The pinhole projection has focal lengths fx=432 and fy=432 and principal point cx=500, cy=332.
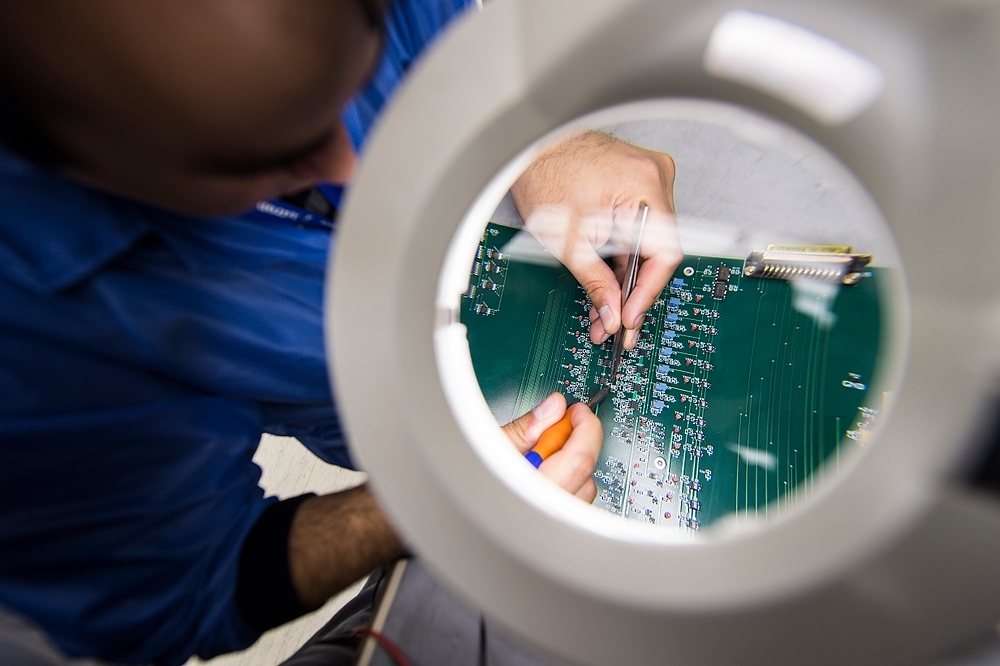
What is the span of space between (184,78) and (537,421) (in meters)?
0.45

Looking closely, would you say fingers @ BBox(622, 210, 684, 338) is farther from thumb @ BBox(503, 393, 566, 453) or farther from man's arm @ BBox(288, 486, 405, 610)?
man's arm @ BBox(288, 486, 405, 610)

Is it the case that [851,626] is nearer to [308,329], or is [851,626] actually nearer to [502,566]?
[502,566]

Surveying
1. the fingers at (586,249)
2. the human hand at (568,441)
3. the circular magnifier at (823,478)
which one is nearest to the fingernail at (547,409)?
the human hand at (568,441)

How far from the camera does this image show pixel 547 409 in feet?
1.80

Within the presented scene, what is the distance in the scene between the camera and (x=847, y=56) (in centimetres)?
21

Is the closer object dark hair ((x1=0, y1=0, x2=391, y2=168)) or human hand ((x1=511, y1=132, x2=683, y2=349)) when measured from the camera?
dark hair ((x1=0, y1=0, x2=391, y2=168))

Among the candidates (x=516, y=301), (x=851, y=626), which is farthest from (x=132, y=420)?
(x=851, y=626)

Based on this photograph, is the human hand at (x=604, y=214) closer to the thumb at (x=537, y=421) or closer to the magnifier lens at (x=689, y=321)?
the magnifier lens at (x=689, y=321)

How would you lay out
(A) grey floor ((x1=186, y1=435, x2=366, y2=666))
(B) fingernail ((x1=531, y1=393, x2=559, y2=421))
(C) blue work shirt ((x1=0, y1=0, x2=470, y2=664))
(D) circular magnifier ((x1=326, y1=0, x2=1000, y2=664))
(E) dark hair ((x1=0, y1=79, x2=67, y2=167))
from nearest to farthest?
(D) circular magnifier ((x1=326, y1=0, x2=1000, y2=664)) → (E) dark hair ((x1=0, y1=79, x2=67, y2=167)) → (C) blue work shirt ((x1=0, y1=0, x2=470, y2=664)) → (B) fingernail ((x1=531, y1=393, x2=559, y2=421)) → (A) grey floor ((x1=186, y1=435, x2=366, y2=666))

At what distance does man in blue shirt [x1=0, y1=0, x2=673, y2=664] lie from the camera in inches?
10.3

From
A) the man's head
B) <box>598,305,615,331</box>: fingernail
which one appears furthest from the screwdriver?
the man's head

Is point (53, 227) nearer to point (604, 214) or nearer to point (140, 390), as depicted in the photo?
point (140, 390)

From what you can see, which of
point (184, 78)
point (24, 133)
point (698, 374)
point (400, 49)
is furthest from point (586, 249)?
point (24, 133)

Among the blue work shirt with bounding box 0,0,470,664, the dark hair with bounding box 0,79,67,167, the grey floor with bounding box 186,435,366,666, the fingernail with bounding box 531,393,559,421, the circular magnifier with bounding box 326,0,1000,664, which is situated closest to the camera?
the circular magnifier with bounding box 326,0,1000,664
